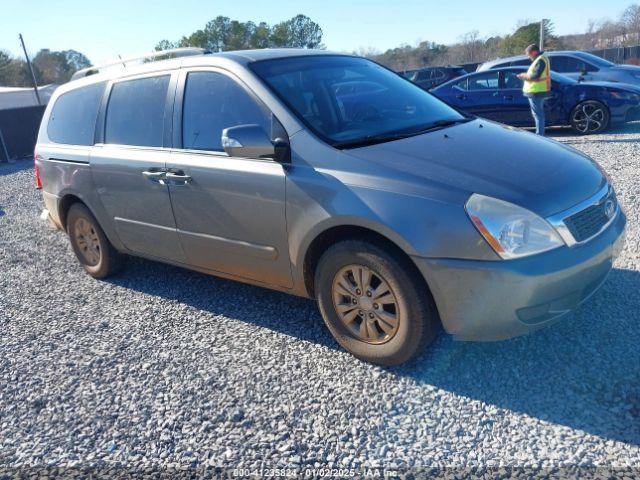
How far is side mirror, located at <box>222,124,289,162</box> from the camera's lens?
3.19m

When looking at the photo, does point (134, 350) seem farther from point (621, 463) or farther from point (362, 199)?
point (621, 463)

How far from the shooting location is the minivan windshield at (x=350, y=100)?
3.41 meters

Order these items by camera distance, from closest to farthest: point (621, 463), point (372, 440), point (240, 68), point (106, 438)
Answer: point (621, 463) < point (372, 440) < point (106, 438) < point (240, 68)

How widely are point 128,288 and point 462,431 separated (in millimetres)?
3293

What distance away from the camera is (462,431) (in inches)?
104

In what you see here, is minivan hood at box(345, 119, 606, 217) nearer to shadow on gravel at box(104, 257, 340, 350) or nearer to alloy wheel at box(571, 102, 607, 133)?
shadow on gravel at box(104, 257, 340, 350)

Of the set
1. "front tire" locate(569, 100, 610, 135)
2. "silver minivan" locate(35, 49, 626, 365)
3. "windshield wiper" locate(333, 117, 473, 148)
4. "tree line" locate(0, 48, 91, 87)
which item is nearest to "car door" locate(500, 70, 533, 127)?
"front tire" locate(569, 100, 610, 135)

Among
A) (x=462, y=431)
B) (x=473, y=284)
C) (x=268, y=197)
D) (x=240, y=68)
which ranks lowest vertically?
(x=462, y=431)

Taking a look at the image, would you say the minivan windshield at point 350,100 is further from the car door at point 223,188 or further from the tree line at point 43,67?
the tree line at point 43,67

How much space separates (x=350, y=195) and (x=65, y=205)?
3.29 metres

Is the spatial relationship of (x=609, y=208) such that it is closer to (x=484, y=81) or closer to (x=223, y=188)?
(x=223, y=188)

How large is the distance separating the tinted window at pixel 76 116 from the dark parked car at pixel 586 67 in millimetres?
9488

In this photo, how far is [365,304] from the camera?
3154mm

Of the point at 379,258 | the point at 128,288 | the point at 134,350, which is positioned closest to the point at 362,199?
the point at 379,258
